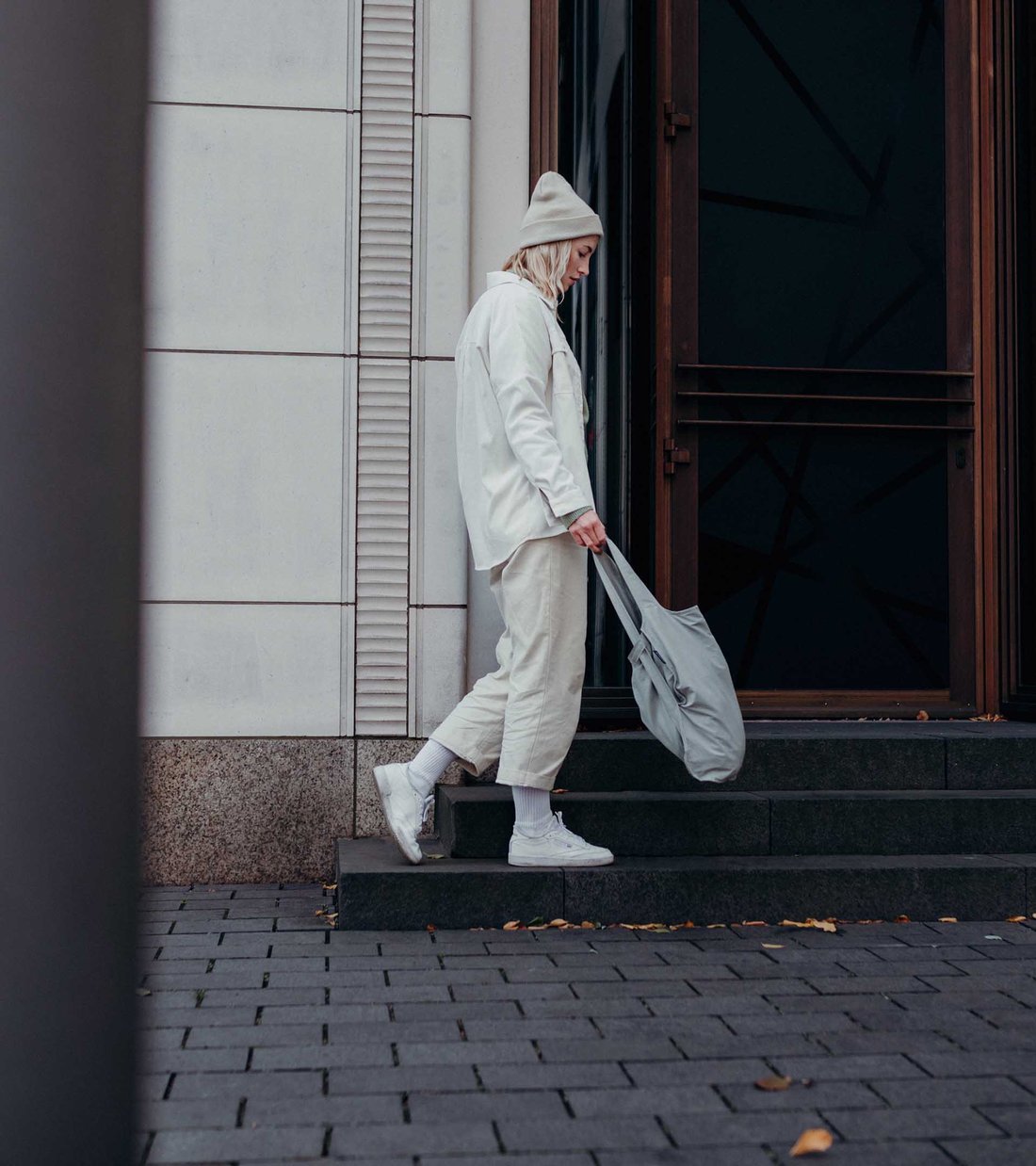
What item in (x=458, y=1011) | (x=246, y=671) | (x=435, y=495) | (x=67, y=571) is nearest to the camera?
(x=67, y=571)

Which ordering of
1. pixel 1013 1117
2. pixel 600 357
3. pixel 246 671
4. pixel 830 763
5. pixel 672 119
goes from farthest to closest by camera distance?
pixel 672 119
pixel 600 357
pixel 246 671
pixel 830 763
pixel 1013 1117

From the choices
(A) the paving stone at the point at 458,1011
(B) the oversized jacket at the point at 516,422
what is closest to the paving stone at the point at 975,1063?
(A) the paving stone at the point at 458,1011

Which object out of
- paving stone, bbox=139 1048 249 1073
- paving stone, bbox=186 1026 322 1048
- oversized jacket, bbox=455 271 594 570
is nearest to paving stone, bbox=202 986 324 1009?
paving stone, bbox=186 1026 322 1048

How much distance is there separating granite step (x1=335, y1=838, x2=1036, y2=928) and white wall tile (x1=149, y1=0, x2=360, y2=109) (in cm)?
330

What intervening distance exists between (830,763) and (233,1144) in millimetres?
3477

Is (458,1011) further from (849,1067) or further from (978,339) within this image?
(978,339)

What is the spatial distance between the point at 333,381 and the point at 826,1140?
4012mm

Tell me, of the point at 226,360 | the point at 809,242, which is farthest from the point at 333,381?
the point at 809,242

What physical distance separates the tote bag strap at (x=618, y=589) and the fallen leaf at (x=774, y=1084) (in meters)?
2.06

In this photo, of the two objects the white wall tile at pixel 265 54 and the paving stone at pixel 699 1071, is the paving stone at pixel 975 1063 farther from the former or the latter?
the white wall tile at pixel 265 54

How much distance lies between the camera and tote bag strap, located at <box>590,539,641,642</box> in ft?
16.3

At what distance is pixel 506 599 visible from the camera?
492 centimetres

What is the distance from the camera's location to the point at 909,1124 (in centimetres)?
283

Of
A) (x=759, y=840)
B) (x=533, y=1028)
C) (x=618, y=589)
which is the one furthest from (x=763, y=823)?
(x=533, y=1028)
